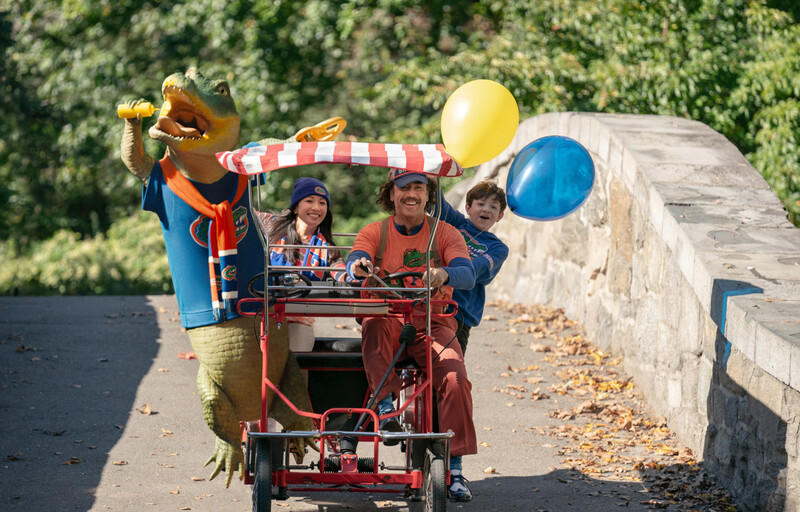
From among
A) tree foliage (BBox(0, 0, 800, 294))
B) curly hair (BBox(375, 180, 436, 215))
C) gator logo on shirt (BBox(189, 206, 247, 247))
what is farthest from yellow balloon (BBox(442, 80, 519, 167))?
tree foliage (BBox(0, 0, 800, 294))

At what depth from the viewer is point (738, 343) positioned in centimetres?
523

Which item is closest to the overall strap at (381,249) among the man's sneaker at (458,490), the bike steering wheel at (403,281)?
the bike steering wheel at (403,281)

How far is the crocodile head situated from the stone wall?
2.92 m

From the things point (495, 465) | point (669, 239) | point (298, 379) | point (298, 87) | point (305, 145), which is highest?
point (298, 87)

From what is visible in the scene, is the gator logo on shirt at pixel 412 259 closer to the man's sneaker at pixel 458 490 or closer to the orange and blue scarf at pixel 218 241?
Answer: the orange and blue scarf at pixel 218 241

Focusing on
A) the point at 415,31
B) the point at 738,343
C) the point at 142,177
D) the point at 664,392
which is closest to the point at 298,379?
the point at 142,177

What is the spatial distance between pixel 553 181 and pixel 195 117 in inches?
91.8

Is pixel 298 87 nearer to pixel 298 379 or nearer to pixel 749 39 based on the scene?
pixel 749 39

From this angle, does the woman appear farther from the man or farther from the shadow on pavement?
the shadow on pavement

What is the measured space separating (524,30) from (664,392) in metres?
8.09

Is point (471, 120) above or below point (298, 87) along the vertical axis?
below

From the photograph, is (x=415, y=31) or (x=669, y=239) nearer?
(x=669, y=239)

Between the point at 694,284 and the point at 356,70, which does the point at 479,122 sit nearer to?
the point at 694,284

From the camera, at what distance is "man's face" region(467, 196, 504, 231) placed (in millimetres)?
5902
